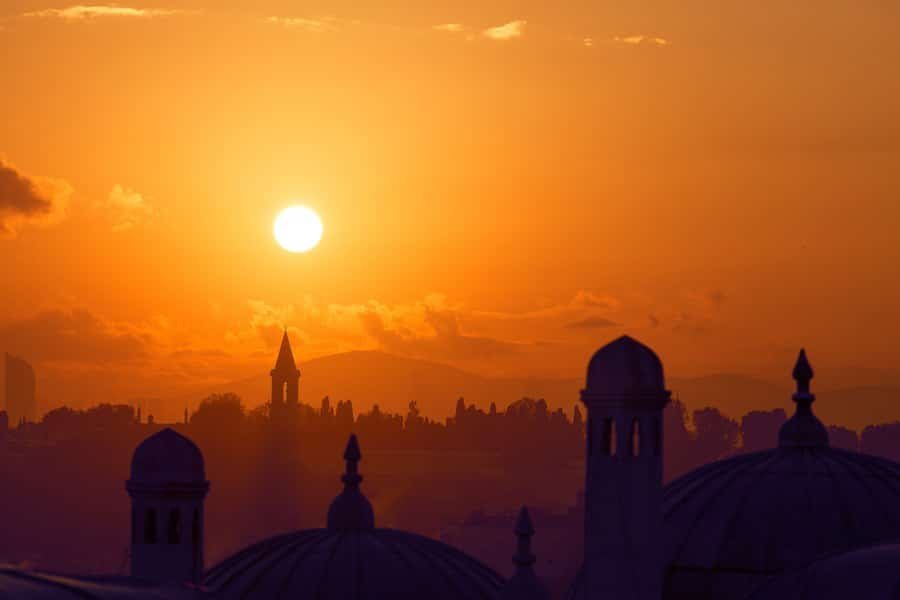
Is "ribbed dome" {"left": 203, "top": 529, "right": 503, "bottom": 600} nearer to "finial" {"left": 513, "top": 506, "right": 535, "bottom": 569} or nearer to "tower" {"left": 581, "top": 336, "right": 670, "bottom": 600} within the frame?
"finial" {"left": 513, "top": 506, "right": 535, "bottom": 569}

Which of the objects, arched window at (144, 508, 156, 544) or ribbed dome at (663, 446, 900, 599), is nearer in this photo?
ribbed dome at (663, 446, 900, 599)

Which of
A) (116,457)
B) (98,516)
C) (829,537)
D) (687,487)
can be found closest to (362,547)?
(687,487)

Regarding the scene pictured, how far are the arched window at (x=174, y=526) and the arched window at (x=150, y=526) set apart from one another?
40 cm

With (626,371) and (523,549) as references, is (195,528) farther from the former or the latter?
(626,371)

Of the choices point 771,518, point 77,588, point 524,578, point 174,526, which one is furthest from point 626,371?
point 174,526

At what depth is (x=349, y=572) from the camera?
49.5 meters

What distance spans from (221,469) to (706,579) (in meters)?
86.5

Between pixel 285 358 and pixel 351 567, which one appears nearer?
pixel 351 567

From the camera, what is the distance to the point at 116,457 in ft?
436

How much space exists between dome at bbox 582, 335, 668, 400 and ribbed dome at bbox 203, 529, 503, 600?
9.68 meters

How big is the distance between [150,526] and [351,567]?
16.8 ft

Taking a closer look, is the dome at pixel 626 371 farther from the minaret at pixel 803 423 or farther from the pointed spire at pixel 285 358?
the pointed spire at pixel 285 358

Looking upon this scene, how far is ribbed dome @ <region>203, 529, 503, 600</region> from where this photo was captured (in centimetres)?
4909

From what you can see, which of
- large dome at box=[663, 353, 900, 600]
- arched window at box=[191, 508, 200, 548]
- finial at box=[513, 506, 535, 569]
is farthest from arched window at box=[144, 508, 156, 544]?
large dome at box=[663, 353, 900, 600]
